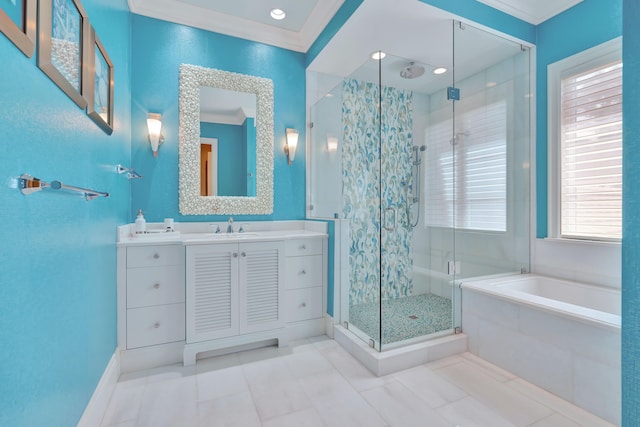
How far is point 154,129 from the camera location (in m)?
2.39

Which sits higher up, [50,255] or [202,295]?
[50,255]

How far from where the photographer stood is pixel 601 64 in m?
2.18

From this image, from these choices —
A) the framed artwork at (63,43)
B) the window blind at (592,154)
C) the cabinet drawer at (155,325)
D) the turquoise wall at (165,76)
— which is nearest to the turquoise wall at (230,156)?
the turquoise wall at (165,76)

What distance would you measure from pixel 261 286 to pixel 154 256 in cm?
78

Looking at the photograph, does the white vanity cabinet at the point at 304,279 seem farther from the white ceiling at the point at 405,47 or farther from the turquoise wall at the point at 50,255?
the white ceiling at the point at 405,47

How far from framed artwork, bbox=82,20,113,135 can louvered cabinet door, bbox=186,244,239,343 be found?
943 millimetres

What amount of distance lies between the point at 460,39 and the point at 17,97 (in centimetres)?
282

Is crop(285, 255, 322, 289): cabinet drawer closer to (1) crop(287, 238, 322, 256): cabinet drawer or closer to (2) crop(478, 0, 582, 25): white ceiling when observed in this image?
(1) crop(287, 238, 322, 256): cabinet drawer

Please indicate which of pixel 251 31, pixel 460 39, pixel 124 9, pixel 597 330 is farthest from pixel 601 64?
pixel 124 9

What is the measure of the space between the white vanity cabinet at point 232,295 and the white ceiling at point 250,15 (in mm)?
1950

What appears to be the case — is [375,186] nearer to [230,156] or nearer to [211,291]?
[230,156]

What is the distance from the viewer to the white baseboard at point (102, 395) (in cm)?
136

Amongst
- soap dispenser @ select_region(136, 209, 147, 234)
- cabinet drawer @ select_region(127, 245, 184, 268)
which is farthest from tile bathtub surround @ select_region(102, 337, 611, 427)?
soap dispenser @ select_region(136, 209, 147, 234)

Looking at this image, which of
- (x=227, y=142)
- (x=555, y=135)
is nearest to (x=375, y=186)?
(x=227, y=142)
